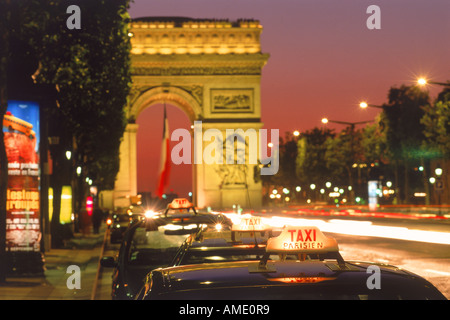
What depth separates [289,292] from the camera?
3.70 metres

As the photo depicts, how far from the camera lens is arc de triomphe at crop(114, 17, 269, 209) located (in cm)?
8112

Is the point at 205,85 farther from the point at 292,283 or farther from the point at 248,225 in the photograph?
the point at 292,283

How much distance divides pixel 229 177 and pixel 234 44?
41.8 ft

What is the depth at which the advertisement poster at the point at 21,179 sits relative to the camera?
18.1 meters

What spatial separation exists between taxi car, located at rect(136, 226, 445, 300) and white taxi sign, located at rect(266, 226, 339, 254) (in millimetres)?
172

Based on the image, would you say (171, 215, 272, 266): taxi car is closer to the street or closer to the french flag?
the street

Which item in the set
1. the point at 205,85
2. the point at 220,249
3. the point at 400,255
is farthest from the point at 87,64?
the point at 205,85

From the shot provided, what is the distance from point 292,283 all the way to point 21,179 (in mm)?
15198

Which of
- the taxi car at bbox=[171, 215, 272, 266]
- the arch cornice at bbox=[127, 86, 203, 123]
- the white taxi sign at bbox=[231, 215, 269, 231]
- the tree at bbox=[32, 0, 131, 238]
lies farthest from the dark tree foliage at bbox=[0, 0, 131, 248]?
the arch cornice at bbox=[127, 86, 203, 123]

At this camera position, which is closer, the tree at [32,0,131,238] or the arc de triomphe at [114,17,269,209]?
the tree at [32,0,131,238]

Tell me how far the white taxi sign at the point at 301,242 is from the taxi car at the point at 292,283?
0.17 meters

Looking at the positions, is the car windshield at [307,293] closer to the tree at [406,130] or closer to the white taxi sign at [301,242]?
the white taxi sign at [301,242]
